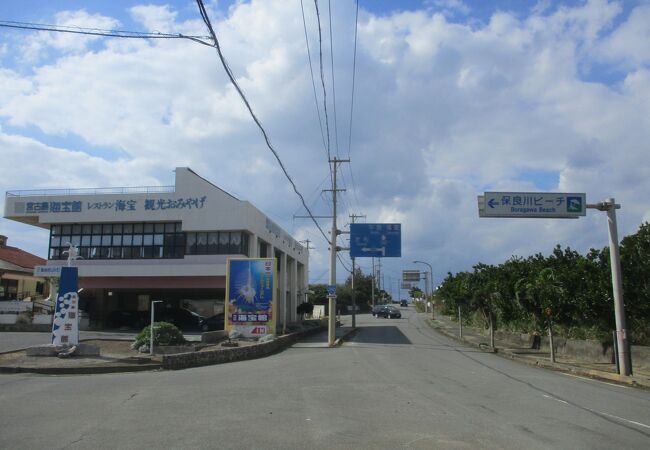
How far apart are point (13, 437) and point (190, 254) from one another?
104 ft

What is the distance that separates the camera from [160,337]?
72.5 ft

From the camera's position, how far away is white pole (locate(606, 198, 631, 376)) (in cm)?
1748

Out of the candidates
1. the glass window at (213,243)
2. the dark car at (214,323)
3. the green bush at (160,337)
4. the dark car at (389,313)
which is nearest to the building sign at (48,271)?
the glass window at (213,243)

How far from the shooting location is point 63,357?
60.5 feet

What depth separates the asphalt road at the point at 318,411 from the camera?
775cm

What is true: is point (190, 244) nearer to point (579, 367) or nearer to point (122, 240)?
point (122, 240)

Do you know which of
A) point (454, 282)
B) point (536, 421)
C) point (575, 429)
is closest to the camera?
point (575, 429)

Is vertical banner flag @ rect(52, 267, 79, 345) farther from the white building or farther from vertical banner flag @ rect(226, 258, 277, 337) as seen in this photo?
the white building

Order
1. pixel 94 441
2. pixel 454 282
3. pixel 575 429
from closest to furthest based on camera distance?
1. pixel 94 441
2. pixel 575 429
3. pixel 454 282

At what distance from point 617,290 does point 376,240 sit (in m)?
19.9

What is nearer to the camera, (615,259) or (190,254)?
(615,259)

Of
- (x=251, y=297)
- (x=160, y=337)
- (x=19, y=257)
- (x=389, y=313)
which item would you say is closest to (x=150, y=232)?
(x=251, y=297)

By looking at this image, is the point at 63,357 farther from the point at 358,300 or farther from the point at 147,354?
the point at 358,300

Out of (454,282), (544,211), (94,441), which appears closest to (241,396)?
(94,441)
